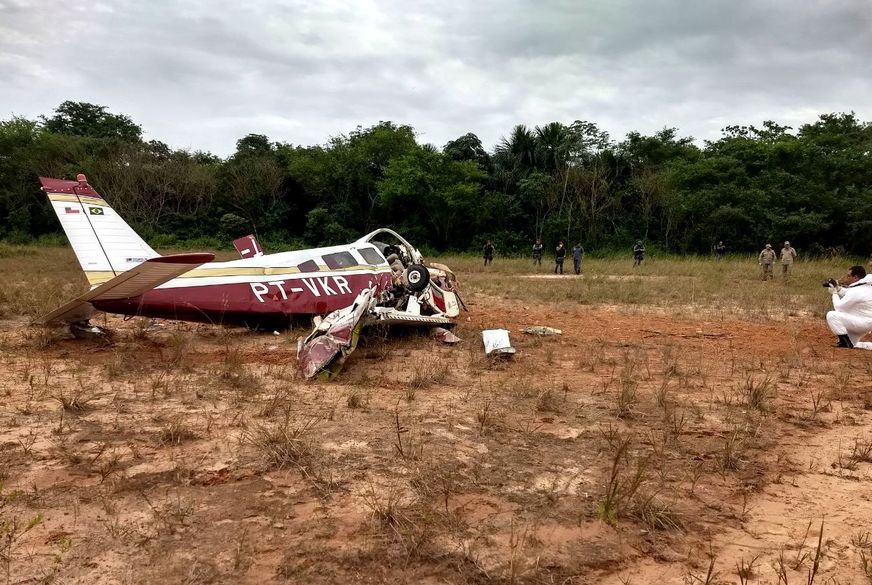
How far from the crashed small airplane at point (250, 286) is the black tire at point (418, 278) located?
0.7 inches

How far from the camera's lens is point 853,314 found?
9070 mm

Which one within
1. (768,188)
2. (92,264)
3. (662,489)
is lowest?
(662,489)

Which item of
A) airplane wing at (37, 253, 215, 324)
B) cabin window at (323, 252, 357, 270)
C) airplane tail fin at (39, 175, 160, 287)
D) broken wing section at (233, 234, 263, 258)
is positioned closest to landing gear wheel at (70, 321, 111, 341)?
airplane wing at (37, 253, 215, 324)

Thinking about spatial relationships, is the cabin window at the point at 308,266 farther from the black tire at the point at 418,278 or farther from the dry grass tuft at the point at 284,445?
the dry grass tuft at the point at 284,445

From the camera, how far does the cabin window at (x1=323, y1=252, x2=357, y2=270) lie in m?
9.61

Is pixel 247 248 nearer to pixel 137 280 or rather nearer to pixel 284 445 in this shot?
pixel 137 280

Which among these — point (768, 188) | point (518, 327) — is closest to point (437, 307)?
point (518, 327)

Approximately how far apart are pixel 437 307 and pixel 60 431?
655 cm

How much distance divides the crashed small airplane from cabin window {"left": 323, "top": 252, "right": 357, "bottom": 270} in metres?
0.02

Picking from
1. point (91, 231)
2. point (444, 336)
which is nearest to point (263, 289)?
point (91, 231)

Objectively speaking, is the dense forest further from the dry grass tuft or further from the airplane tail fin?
the dry grass tuft

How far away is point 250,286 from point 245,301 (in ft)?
0.85

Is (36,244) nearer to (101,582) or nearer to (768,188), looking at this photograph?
(101,582)

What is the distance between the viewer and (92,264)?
791 cm
